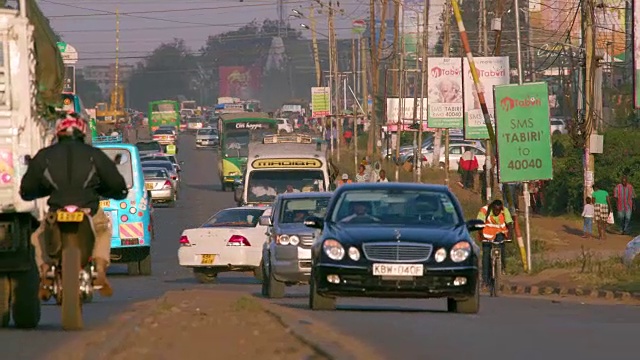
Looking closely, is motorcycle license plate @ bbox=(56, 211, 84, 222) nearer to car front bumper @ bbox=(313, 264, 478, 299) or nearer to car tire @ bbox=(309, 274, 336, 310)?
car front bumper @ bbox=(313, 264, 478, 299)

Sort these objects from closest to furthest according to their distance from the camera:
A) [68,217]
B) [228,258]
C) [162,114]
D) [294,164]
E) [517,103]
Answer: [68,217], [228,258], [517,103], [294,164], [162,114]

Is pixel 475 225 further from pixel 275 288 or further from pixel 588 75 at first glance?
pixel 588 75

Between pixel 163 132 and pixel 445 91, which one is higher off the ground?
pixel 445 91

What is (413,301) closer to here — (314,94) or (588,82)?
(588,82)

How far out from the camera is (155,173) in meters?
60.6

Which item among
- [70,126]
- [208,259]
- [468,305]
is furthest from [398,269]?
[208,259]

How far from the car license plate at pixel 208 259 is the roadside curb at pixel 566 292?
516 cm

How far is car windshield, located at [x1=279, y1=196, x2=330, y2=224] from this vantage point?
24734mm

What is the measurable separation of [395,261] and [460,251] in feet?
2.43

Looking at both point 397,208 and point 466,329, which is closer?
point 466,329

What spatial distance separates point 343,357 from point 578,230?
38.2 metres

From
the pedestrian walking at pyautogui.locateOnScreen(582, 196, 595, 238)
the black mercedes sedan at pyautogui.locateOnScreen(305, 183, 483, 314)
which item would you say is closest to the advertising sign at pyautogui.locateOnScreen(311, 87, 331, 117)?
the pedestrian walking at pyautogui.locateOnScreen(582, 196, 595, 238)

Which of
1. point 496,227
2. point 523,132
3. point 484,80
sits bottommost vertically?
point 496,227

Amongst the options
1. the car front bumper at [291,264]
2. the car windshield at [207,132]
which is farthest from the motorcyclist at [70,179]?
the car windshield at [207,132]
